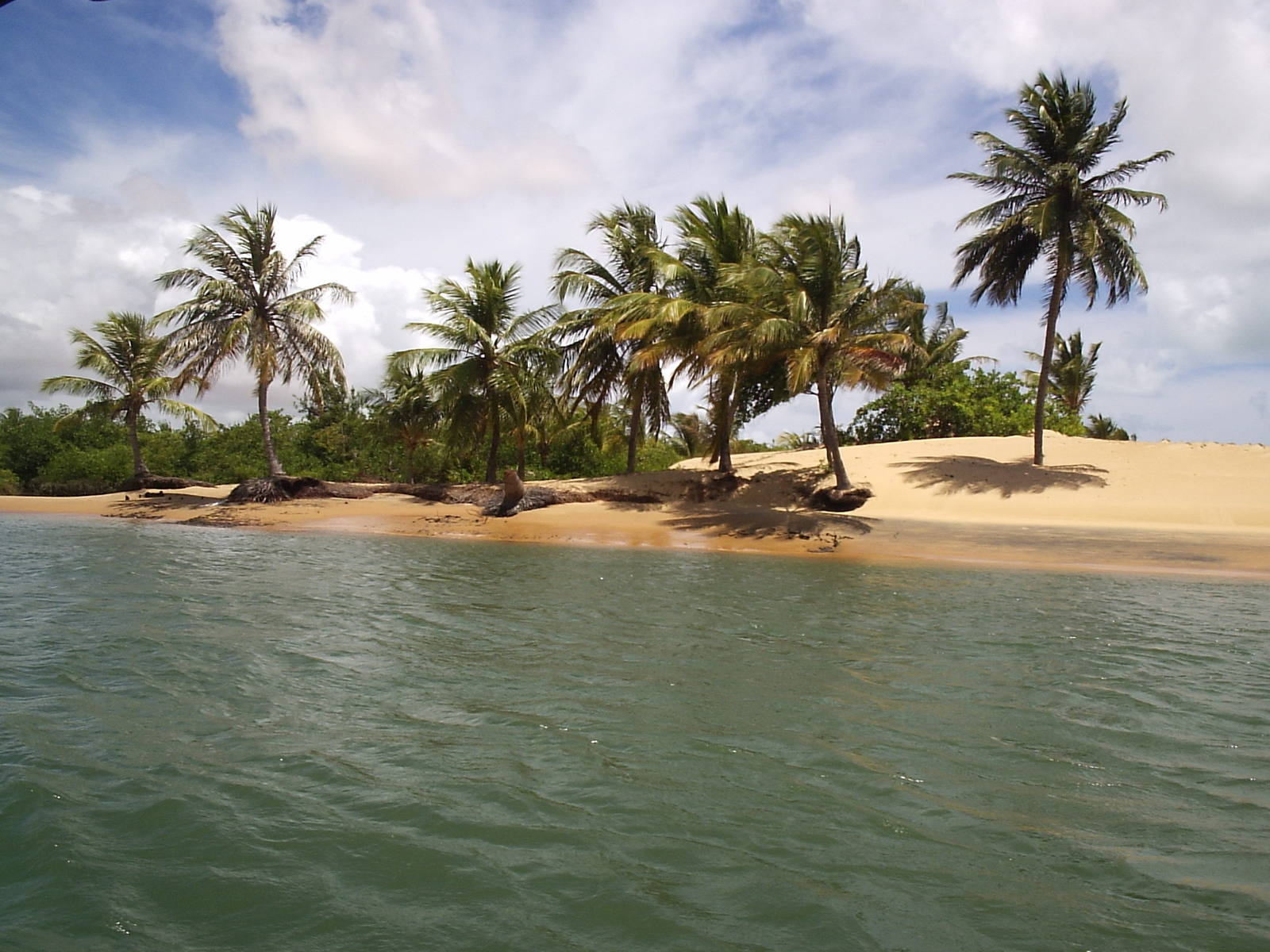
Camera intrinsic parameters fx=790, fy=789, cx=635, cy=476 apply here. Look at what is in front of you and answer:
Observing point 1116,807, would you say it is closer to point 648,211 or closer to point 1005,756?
point 1005,756

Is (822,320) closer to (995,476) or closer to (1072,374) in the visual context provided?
(995,476)

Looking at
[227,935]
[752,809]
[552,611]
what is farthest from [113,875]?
[552,611]

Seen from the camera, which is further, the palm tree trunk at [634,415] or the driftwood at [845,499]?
the palm tree trunk at [634,415]

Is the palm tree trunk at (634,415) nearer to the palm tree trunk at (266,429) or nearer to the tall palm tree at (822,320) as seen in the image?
the tall palm tree at (822,320)

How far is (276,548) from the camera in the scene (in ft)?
49.2

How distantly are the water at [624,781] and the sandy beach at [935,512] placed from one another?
281 inches

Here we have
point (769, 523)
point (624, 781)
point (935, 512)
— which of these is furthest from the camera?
point (935, 512)

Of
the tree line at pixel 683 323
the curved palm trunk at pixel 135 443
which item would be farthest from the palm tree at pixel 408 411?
the curved palm trunk at pixel 135 443

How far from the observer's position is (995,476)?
67.3ft

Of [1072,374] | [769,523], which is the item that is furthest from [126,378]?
[1072,374]

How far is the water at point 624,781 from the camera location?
118 inches

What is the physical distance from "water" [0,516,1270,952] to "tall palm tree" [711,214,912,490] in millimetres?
10976

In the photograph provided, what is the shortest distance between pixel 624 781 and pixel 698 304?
1857 cm

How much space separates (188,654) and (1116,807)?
22.0ft
